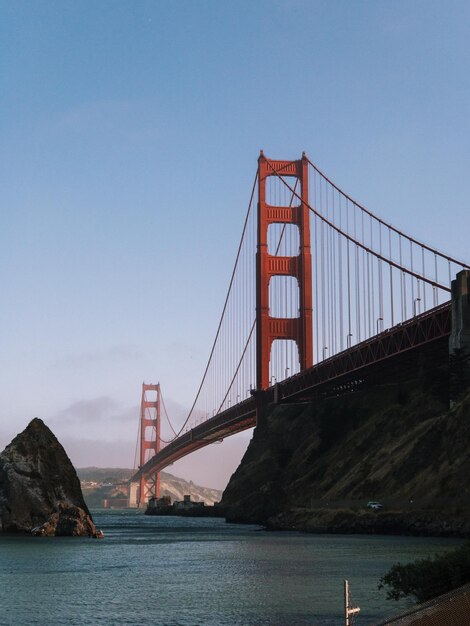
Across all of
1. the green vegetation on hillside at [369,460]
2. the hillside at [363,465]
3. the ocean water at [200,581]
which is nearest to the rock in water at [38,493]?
the ocean water at [200,581]

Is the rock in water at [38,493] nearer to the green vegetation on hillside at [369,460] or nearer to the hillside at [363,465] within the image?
the hillside at [363,465]

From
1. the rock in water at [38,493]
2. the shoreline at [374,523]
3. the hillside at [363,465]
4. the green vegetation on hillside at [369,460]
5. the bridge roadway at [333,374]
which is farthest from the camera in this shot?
the bridge roadway at [333,374]

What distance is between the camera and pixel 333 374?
99062mm

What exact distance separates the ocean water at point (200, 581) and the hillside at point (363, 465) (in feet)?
22.5

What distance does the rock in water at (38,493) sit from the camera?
71.6m

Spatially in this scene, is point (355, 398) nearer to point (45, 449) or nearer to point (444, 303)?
point (444, 303)

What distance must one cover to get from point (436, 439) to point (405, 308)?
13775 mm

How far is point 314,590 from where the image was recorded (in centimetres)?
3300

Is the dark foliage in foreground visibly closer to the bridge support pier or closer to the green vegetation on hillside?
the green vegetation on hillside

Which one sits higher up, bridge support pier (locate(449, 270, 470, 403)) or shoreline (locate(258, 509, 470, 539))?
bridge support pier (locate(449, 270, 470, 403))

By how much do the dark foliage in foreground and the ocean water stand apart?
874 mm

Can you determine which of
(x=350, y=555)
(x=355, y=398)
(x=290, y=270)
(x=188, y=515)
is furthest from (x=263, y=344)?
(x=350, y=555)

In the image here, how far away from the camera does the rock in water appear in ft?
235

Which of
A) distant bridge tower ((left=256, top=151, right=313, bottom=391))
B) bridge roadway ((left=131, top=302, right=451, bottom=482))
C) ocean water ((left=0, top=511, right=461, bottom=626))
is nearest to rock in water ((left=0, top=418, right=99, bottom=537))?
ocean water ((left=0, top=511, right=461, bottom=626))
